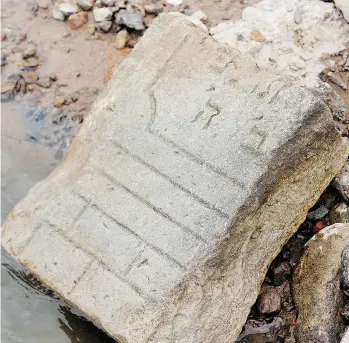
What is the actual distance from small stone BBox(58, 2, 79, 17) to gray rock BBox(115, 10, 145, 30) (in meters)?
0.34

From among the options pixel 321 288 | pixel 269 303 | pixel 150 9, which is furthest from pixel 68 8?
pixel 321 288

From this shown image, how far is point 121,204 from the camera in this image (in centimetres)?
263

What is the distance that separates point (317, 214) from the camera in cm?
310

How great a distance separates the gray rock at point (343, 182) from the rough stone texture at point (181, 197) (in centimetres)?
19

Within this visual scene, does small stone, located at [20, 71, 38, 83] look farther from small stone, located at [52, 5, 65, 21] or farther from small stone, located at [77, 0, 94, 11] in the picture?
small stone, located at [77, 0, 94, 11]

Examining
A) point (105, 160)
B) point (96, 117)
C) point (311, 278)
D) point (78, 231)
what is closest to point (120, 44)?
point (96, 117)

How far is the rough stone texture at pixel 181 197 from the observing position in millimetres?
2496

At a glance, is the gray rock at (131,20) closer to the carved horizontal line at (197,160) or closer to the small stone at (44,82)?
the small stone at (44,82)

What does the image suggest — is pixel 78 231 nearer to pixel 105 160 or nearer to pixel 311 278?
pixel 105 160

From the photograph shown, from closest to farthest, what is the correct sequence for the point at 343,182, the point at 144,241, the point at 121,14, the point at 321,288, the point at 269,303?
1. the point at 144,241
2. the point at 321,288
3. the point at 269,303
4. the point at 343,182
5. the point at 121,14

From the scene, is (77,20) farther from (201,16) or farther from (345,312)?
(345,312)

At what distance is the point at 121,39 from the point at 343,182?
66.6 inches

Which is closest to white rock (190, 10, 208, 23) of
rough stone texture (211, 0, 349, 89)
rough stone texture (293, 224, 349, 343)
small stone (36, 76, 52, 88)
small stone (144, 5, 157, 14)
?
rough stone texture (211, 0, 349, 89)

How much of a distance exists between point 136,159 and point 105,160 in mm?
153
